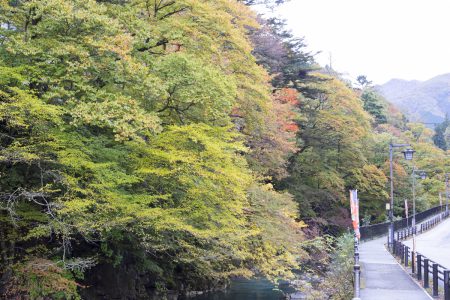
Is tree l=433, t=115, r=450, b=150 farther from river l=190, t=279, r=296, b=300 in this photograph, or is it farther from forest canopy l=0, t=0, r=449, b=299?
forest canopy l=0, t=0, r=449, b=299

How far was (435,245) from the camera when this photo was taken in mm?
37594

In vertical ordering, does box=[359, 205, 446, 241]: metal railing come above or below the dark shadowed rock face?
below

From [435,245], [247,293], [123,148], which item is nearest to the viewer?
[123,148]

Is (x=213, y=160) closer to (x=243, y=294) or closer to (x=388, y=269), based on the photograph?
(x=388, y=269)

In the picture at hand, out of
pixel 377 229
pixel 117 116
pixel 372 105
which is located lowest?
pixel 377 229

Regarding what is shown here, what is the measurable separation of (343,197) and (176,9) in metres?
26.1

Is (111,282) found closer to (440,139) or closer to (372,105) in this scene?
(372,105)

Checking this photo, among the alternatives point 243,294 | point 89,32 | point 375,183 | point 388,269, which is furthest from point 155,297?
point 375,183

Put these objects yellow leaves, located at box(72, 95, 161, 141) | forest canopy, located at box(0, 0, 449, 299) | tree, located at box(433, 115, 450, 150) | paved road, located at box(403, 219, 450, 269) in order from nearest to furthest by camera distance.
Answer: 1. yellow leaves, located at box(72, 95, 161, 141)
2. forest canopy, located at box(0, 0, 449, 299)
3. paved road, located at box(403, 219, 450, 269)
4. tree, located at box(433, 115, 450, 150)

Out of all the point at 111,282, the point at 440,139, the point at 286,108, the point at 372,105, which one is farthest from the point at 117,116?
the point at 440,139

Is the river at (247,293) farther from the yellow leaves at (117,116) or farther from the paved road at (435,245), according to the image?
the yellow leaves at (117,116)

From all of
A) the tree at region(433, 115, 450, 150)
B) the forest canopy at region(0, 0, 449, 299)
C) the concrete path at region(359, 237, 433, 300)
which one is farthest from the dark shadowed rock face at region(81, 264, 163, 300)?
the tree at region(433, 115, 450, 150)

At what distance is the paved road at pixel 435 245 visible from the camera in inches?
1059

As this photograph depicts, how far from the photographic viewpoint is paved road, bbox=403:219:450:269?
2691cm
